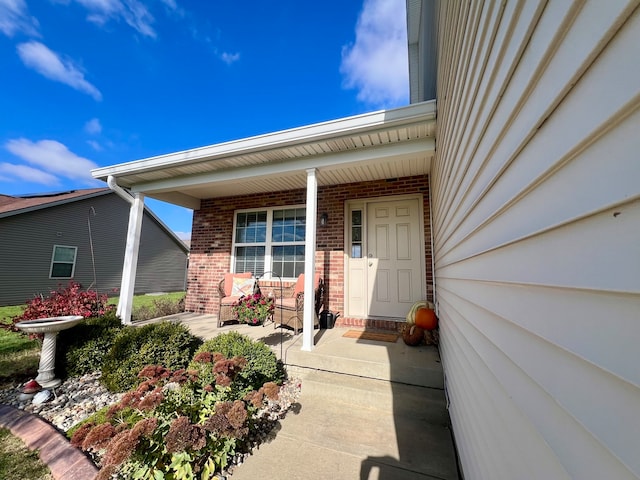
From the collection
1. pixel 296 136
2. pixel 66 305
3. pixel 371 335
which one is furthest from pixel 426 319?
pixel 66 305

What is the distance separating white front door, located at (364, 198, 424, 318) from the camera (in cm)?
433

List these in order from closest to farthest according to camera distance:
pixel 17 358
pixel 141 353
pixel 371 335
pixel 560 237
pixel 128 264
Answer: pixel 560 237 < pixel 141 353 < pixel 17 358 < pixel 371 335 < pixel 128 264

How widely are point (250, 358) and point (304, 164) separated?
2.52 metres

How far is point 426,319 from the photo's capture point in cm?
349

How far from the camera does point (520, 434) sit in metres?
0.66

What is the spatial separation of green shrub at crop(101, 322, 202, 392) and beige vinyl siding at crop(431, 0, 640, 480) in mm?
3126

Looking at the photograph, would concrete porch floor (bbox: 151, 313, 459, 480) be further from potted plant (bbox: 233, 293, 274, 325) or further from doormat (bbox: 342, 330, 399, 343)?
potted plant (bbox: 233, 293, 274, 325)

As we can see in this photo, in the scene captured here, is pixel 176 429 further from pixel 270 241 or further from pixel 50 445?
pixel 270 241

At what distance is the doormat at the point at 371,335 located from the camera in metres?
3.63

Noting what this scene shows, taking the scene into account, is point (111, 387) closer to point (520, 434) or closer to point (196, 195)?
point (520, 434)

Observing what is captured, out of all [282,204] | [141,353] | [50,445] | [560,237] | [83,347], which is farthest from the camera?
[282,204]

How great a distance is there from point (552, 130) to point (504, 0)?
564mm

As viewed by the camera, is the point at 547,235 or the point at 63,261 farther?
the point at 63,261

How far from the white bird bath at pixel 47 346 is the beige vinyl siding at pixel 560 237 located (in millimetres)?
4106
